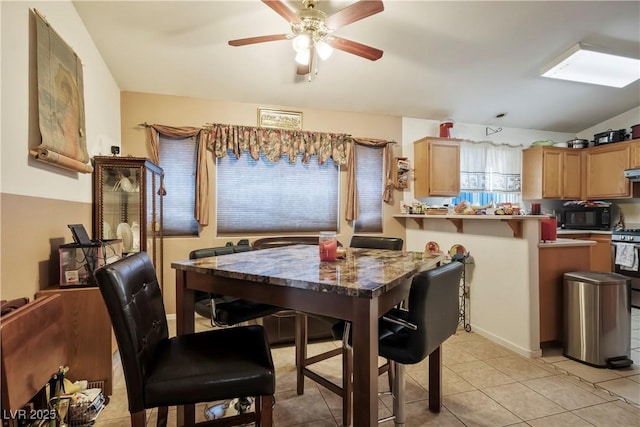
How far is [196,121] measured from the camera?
3.76m

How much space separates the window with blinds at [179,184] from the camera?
3.66 metres

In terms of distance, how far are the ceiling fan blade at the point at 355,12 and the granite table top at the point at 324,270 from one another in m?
1.50

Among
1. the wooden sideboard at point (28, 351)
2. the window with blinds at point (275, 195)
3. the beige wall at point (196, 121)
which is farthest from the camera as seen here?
the window with blinds at point (275, 195)

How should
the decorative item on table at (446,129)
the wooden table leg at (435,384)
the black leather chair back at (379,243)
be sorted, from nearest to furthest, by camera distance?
the wooden table leg at (435,384)
the black leather chair back at (379,243)
the decorative item on table at (446,129)

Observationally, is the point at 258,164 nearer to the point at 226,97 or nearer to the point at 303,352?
the point at 226,97

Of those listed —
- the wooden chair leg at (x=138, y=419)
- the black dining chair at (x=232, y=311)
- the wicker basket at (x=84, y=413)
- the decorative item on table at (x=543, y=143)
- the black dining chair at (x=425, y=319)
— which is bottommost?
the wicker basket at (x=84, y=413)

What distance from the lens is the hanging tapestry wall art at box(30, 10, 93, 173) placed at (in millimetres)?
1750

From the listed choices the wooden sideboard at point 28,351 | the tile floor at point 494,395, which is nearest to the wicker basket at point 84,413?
the tile floor at point 494,395

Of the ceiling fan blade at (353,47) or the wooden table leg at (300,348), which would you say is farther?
the ceiling fan blade at (353,47)

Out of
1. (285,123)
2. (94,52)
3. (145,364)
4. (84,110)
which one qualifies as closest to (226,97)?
(285,123)

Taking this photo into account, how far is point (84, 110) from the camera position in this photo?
2387 millimetres

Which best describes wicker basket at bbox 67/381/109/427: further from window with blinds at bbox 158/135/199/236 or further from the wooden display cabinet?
window with blinds at bbox 158/135/199/236

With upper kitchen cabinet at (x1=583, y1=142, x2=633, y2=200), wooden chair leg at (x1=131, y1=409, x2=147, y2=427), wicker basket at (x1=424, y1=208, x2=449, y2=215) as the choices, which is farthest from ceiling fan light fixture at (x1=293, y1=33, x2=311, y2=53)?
upper kitchen cabinet at (x1=583, y1=142, x2=633, y2=200)

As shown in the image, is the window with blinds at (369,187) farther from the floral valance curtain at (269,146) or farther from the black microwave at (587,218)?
the black microwave at (587,218)
